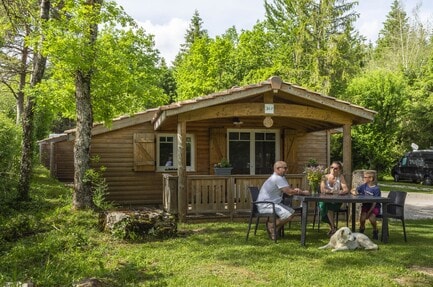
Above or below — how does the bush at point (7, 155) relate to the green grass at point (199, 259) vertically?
above

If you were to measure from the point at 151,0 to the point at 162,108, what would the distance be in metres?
3.10

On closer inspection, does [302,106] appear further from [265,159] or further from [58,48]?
[58,48]

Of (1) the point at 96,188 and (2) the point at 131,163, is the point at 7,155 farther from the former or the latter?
(2) the point at 131,163

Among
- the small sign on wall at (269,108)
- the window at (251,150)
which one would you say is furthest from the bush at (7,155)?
the window at (251,150)

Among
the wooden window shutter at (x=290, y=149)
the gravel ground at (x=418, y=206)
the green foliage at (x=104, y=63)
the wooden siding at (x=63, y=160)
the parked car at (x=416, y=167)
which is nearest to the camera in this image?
the green foliage at (x=104, y=63)

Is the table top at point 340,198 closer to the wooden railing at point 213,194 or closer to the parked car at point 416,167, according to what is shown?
the wooden railing at point 213,194

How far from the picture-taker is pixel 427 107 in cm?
2536

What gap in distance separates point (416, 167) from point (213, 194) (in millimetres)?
16312

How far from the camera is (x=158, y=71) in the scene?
423 inches

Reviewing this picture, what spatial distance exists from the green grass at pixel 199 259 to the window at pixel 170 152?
4569 millimetres

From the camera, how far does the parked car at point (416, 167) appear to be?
21.1m

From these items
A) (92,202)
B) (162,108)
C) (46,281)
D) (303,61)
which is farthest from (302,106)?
(303,61)

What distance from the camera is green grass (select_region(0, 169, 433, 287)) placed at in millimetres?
4820

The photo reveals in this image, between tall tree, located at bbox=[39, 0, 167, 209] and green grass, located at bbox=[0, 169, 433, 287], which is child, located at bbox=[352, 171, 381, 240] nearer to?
green grass, located at bbox=[0, 169, 433, 287]
